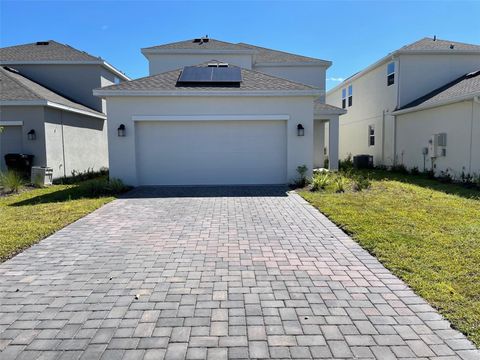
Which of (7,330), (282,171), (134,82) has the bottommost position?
(7,330)

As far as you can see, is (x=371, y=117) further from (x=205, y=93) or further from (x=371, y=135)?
(x=205, y=93)

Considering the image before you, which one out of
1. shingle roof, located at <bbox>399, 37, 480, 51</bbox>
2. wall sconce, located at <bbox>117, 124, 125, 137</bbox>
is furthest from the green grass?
shingle roof, located at <bbox>399, 37, 480, 51</bbox>

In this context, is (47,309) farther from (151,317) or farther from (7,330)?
(151,317)

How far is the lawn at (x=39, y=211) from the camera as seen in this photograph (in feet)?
20.1

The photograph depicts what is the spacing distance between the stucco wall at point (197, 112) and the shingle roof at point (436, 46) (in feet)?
27.7

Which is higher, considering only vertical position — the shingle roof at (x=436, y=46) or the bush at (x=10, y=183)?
the shingle roof at (x=436, y=46)

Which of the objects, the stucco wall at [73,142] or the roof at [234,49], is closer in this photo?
the stucco wall at [73,142]

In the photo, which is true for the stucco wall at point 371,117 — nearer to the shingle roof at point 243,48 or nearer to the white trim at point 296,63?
the white trim at point 296,63

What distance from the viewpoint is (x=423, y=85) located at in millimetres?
17500

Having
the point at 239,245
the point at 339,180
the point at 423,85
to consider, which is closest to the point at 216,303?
the point at 239,245

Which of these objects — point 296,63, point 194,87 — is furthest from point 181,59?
point 194,87

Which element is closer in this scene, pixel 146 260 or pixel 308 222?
pixel 146 260

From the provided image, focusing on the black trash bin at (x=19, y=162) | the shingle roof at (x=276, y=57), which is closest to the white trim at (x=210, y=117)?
the black trash bin at (x=19, y=162)

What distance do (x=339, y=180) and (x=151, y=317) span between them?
886 centimetres
